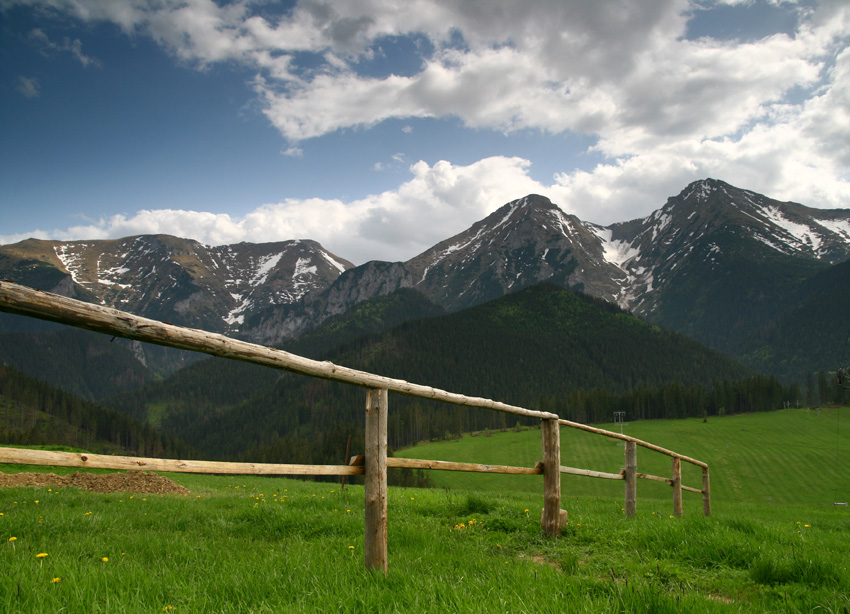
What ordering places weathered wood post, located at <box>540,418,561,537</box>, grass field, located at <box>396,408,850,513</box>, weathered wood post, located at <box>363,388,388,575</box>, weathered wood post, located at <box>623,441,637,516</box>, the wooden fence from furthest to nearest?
1. grass field, located at <box>396,408,850,513</box>
2. weathered wood post, located at <box>623,441,637,516</box>
3. weathered wood post, located at <box>540,418,561,537</box>
4. weathered wood post, located at <box>363,388,388,575</box>
5. the wooden fence

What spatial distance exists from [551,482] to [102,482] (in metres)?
14.7

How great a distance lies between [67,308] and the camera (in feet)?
9.70

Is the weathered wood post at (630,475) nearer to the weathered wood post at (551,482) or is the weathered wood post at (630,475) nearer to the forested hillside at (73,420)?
the weathered wood post at (551,482)

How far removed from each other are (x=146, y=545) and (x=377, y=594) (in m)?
3.35

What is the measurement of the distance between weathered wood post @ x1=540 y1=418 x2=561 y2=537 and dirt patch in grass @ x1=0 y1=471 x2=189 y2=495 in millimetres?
12345

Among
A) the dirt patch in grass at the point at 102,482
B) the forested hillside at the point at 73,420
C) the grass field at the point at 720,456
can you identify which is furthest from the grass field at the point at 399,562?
the forested hillside at the point at 73,420

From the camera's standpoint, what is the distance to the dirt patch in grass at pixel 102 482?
14.9 m

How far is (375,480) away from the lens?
A: 4.65 meters

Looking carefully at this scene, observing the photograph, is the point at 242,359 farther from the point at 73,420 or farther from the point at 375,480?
the point at 73,420

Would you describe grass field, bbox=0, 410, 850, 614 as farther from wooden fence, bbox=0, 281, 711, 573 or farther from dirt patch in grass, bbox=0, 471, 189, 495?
dirt patch in grass, bbox=0, 471, 189, 495

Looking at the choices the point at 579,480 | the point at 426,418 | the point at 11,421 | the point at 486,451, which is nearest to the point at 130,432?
the point at 11,421

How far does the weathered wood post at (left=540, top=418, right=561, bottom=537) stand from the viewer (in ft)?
24.2

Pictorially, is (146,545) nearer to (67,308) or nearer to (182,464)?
(182,464)

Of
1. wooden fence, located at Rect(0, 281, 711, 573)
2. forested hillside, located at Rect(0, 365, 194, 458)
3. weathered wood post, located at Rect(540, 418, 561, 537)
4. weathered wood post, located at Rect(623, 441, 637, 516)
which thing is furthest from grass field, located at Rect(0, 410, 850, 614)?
forested hillside, located at Rect(0, 365, 194, 458)
